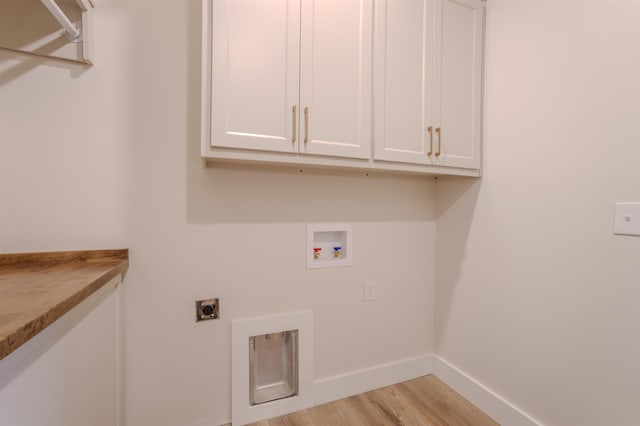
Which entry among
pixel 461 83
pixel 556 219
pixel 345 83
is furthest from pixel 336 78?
pixel 556 219

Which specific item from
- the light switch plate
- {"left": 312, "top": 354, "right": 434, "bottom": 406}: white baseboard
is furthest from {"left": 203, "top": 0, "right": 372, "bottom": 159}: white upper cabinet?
{"left": 312, "top": 354, "right": 434, "bottom": 406}: white baseboard

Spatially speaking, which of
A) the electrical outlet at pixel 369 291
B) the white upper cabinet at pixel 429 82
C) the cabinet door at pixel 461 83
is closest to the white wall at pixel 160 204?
the electrical outlet at pixel 369 291

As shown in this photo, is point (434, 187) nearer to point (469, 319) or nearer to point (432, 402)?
point (469, 319)

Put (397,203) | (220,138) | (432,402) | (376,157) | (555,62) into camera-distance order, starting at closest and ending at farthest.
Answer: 1. (220,138)
2. (555,62)
3. (376,157)
4. (432,402)
5. (397,203)

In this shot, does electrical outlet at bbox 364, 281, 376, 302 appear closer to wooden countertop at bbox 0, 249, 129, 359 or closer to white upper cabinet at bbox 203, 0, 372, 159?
white upper cabinet at bbox 203, 0, 372, 159

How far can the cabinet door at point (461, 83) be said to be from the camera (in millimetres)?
1464

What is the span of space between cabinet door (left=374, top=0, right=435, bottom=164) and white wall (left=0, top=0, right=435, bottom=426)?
366 mm

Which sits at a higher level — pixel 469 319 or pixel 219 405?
pixel 469 319

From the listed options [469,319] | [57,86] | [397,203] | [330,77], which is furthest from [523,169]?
[57,86]

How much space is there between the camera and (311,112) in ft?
4.04

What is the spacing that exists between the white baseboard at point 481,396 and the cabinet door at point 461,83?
1.24 metres

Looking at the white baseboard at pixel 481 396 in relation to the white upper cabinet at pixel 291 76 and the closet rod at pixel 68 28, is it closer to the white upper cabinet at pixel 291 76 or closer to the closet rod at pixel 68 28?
the white upper cabinet at pixel 291 76

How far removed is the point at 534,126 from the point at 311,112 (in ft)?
3.47

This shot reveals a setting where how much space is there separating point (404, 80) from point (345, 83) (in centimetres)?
33
